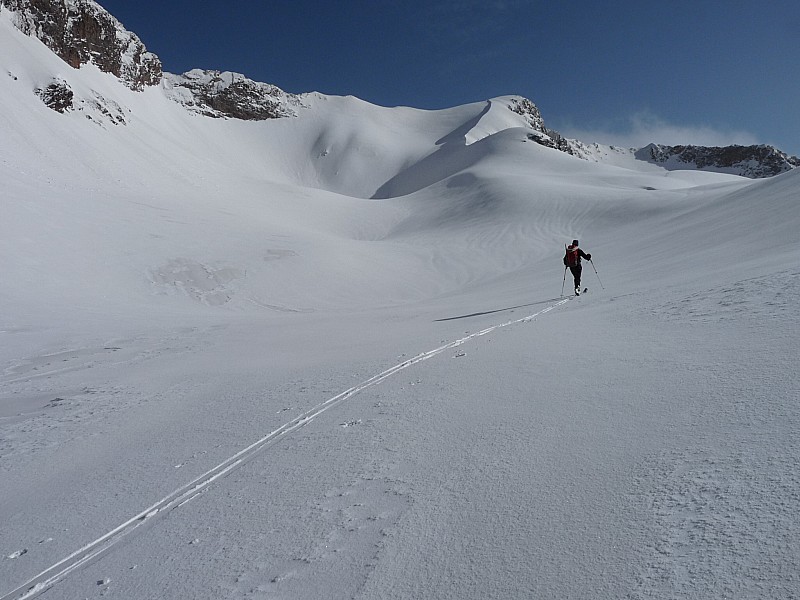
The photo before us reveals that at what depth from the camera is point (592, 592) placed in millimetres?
1891

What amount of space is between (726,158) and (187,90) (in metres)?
134

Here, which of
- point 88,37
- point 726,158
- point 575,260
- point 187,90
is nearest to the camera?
point 575,260

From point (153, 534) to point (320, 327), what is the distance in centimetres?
751

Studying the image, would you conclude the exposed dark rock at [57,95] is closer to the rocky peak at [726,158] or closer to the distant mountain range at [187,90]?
the distant mountain range at [187,90]

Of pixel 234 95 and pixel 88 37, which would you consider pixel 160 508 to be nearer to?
pixel 88 37

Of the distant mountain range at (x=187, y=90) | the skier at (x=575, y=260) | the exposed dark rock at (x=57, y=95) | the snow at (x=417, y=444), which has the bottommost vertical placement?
the snow at (x=417, y=444)

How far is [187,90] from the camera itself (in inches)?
3784

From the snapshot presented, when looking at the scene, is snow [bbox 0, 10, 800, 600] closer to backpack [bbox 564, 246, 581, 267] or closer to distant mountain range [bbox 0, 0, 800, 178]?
backpack [bbox 564, 246, 581, 267]

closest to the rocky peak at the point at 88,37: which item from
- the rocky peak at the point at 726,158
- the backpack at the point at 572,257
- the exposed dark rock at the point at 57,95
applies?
the exposed dark rock at the point at 57,95

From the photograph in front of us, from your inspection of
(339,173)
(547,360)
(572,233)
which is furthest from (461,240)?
(339,173)

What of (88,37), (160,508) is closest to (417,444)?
(160,508)

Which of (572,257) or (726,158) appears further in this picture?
(726,158)

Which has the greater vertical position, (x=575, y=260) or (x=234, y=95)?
(x=234, y=95)

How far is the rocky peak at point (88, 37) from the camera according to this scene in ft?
179
